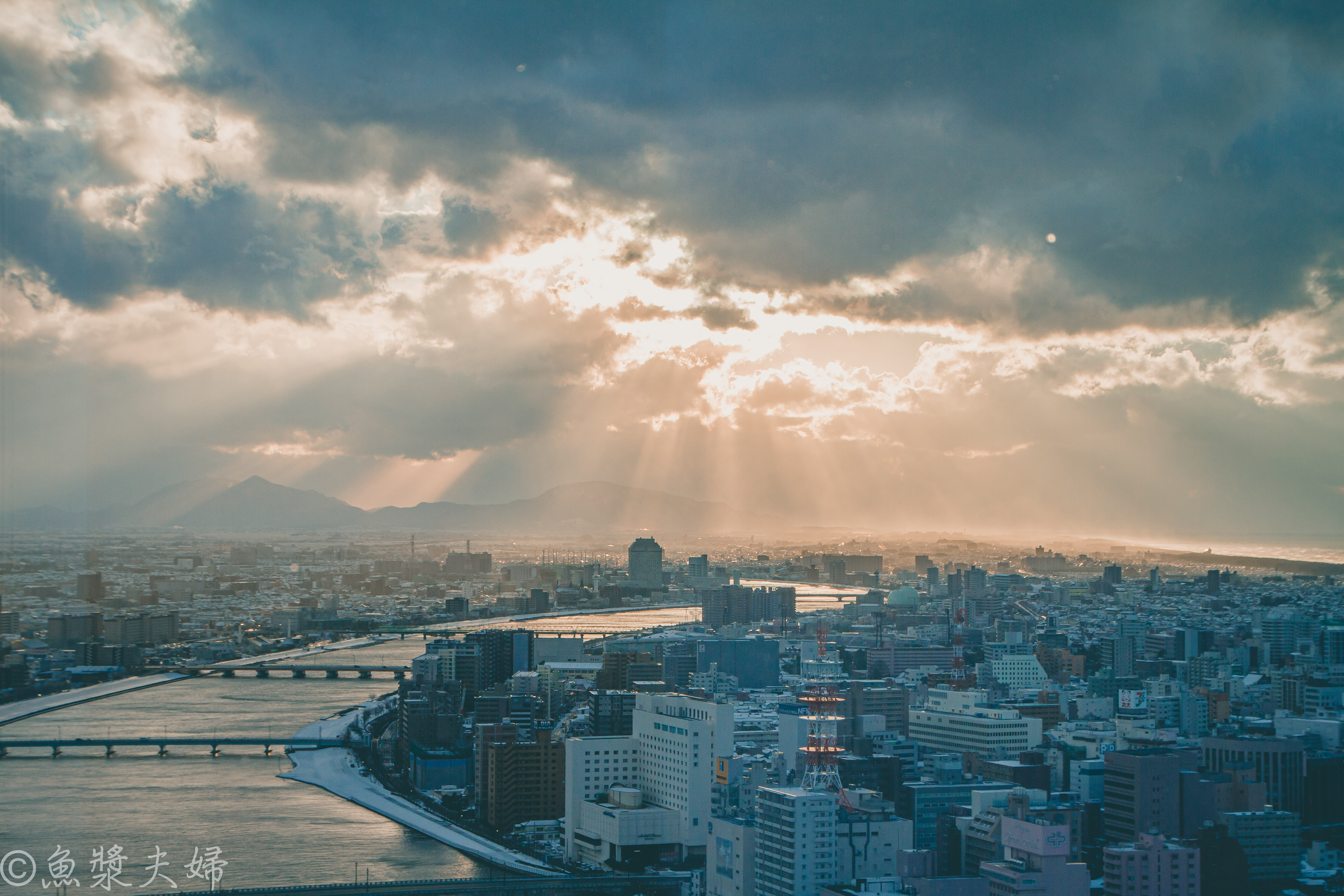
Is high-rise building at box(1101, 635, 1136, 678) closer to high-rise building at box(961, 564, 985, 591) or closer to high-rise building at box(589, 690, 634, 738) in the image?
high-rise building at box(589, 690, 634, 738)

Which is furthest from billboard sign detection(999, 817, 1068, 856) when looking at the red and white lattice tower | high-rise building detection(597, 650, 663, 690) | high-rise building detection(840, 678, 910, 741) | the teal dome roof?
the teal dome roof

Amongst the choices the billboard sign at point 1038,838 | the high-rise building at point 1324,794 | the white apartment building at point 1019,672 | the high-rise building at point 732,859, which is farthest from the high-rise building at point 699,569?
the billboard sign at point 1038,838

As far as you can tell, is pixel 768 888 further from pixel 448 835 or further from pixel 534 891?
pixel 448 835

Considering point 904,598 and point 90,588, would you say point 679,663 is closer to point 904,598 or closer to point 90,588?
point 90,588

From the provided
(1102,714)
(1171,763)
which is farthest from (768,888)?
(1102,714)

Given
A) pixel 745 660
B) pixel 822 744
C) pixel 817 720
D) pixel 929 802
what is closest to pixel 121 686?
pixel 745 660
